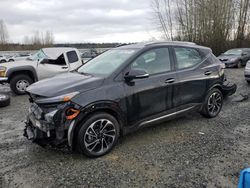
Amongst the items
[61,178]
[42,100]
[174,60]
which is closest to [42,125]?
[42,100]

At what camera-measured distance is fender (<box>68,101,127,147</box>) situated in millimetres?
3038

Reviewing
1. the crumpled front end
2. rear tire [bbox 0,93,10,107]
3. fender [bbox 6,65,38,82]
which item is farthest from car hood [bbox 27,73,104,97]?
fender [bbox 6,65,38,82]

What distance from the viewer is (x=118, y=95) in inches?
132

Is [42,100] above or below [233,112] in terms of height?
above

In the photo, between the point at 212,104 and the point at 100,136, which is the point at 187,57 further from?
the point at 100,136

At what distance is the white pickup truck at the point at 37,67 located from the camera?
777cm

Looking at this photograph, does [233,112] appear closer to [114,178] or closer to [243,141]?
[243,141]

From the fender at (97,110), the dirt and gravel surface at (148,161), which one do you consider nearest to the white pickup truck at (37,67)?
the dirt and gravel surface at (148,161)

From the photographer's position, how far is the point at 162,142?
3816 millimetres

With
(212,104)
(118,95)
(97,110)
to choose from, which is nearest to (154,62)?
(118,95)

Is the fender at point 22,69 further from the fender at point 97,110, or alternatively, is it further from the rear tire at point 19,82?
the fender at point 97,110

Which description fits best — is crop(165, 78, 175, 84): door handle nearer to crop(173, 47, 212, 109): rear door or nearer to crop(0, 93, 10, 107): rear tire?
crop(173, 47, 212, 109): rear door

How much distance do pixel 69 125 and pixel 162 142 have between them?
5.62 ft

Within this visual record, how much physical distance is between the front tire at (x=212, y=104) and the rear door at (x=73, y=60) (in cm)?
533
